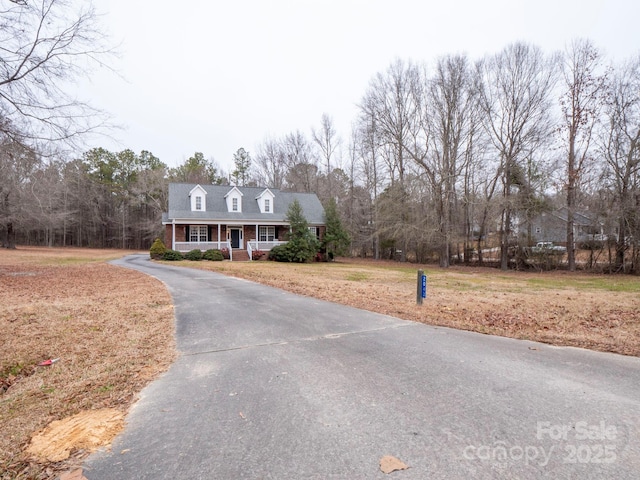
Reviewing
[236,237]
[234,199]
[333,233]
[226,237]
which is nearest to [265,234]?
[236,237]

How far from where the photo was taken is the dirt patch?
2436 mm

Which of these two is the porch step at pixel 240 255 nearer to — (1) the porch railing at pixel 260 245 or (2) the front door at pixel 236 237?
(1) the porch railing at pixel 260 245

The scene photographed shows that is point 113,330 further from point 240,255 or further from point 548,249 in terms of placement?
point 548,249

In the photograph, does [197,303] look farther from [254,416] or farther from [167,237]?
[167,237]

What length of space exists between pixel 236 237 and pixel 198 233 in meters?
3.12

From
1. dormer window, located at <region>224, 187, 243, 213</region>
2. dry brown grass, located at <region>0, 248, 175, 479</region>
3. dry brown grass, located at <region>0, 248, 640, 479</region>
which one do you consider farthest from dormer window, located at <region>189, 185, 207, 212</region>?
dry brown grass, located at <region>0, 248, 175, 479</region>

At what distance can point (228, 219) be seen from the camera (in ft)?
88.5

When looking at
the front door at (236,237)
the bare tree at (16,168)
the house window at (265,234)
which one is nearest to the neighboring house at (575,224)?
the house window at (265,234)

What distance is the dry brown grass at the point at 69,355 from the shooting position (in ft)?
9.41

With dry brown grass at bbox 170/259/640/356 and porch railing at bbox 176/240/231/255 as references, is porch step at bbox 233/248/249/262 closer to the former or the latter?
porch railing at bbox 176/240/231/255

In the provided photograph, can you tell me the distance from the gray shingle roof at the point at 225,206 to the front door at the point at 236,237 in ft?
4.81

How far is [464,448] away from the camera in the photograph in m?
2.39

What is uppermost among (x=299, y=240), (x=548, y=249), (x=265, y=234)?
(x=265, y=234)

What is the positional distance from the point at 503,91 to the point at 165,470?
27083 mm
